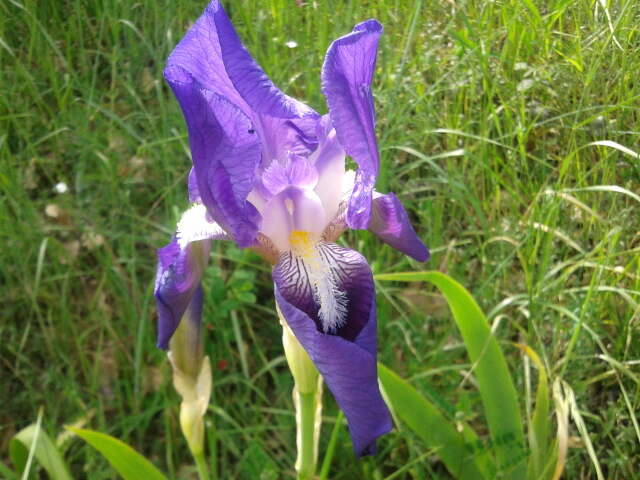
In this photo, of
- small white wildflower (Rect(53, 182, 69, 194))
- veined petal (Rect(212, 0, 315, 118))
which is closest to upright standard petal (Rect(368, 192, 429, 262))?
veined petal (Rect(212, 0, 315, 118))

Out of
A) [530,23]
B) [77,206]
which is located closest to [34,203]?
[77,206]

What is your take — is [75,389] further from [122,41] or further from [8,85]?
[122,41]

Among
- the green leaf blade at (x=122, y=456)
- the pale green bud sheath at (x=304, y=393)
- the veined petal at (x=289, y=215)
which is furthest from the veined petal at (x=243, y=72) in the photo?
the green leaf blade at (x=122, y=456)

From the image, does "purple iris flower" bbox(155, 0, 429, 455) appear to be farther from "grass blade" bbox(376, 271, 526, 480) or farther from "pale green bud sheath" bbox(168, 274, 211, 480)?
"grass blade" bbox(376, 271, 526, 480)

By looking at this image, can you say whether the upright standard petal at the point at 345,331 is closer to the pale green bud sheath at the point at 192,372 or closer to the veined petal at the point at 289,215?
the veined petal at the point at 289,215

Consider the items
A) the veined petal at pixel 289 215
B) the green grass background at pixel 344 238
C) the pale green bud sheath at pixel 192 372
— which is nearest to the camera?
the veined petal at pixel 289 215

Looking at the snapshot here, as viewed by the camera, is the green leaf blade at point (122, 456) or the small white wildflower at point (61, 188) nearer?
the green leaf blade at point (122, 456)
